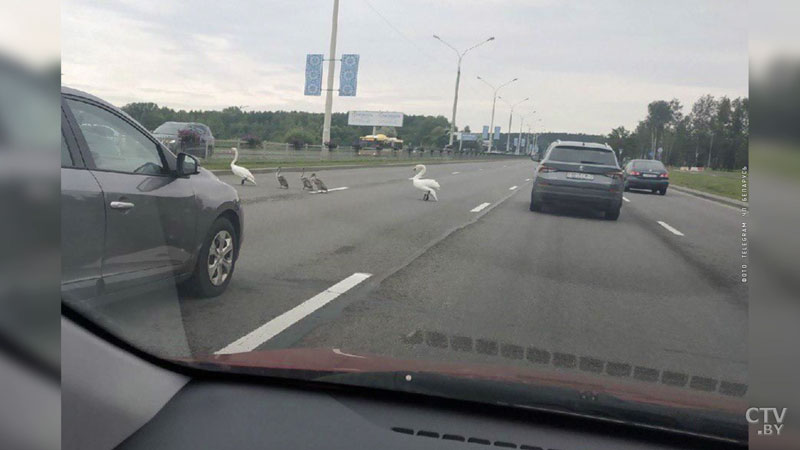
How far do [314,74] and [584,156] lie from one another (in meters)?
16.5

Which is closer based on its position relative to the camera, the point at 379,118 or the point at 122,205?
the point at 122,205

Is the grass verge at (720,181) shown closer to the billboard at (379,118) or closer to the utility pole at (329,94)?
the utility pole at (329,94)

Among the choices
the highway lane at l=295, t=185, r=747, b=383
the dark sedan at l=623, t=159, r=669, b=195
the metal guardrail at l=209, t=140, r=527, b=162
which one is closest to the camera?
the highway lane at l=295, t=185, r=747, b=383

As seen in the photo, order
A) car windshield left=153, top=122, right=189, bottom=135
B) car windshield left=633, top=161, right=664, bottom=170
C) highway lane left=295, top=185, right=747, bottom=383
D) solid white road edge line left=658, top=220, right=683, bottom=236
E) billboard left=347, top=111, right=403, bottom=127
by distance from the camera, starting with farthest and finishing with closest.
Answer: billboard left=347, top=111, right=403, bottom=127
car windshield left=633, top=161, right=664, bottom=170
solid white road edge line left=658, top=220, right=683, bottom=236
car windshield left=153, top=122, right=189, bottom=135
highway lane left=295, top=185, right=747, bottom=383

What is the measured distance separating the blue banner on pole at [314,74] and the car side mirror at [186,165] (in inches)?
A: 854

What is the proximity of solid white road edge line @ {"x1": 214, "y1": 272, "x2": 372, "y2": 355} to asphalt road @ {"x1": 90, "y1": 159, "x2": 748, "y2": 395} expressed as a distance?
2 centimetres

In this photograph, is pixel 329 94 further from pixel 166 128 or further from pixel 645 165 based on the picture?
pixel 166 128

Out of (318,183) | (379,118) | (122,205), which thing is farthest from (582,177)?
(379,118)

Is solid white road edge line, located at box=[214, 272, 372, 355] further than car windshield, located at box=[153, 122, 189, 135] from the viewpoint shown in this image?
No

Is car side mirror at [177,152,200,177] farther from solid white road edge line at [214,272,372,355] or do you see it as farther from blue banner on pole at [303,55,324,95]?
blue banner on pole at [303,55,324,95]

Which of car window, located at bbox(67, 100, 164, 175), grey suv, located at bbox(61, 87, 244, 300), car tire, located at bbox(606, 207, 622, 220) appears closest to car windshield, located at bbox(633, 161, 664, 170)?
car tire, located at bbox(606, 207, 622, 220)

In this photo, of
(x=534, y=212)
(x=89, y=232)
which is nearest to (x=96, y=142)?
(x=89, y=232)

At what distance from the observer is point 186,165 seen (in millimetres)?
5152

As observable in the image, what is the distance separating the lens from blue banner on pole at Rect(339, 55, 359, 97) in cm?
3647
